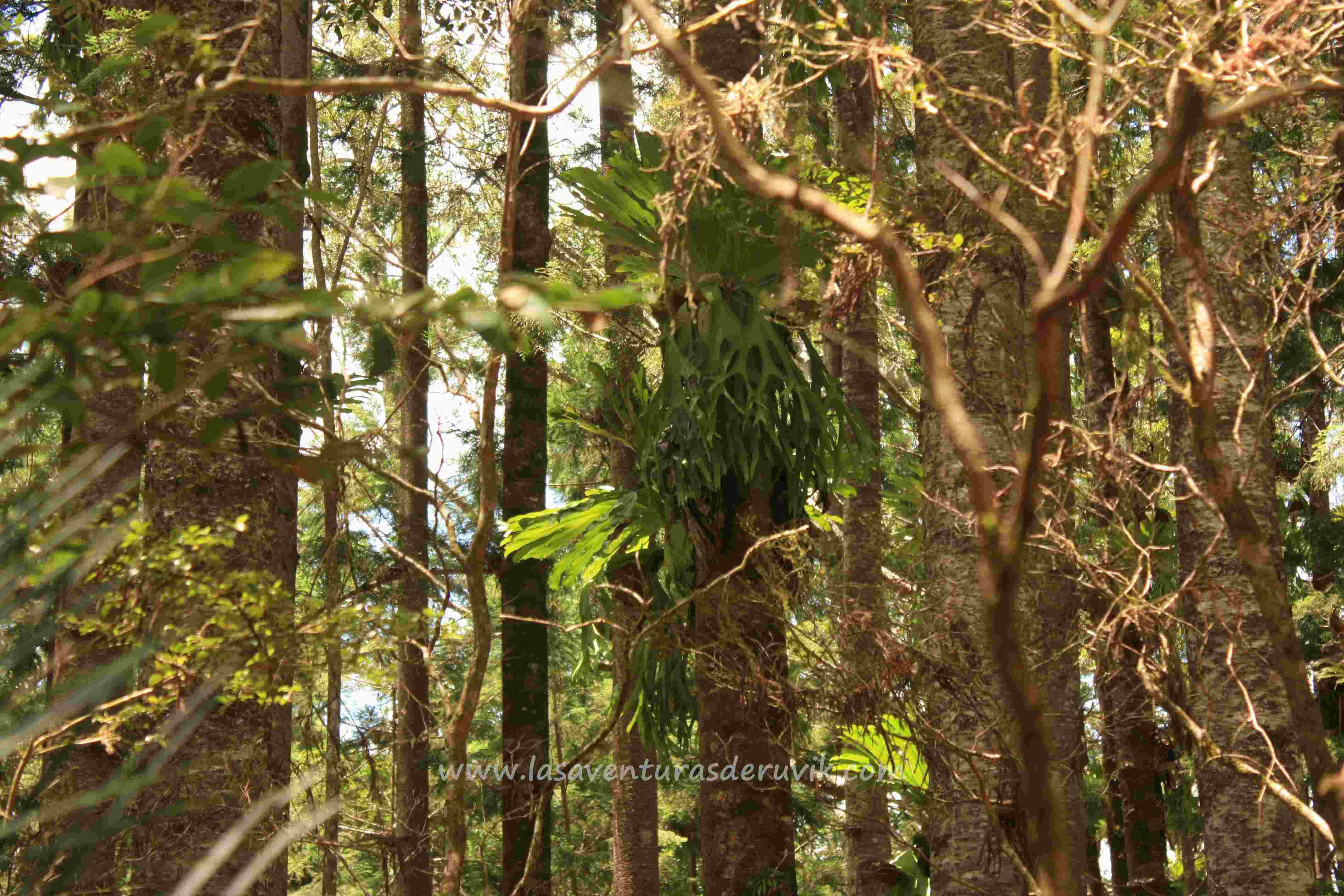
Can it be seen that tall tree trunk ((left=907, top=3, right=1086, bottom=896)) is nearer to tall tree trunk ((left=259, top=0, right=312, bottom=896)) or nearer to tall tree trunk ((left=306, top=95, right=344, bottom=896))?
tall tree trunk ((left=306, top=95, right=344, bottom=896))

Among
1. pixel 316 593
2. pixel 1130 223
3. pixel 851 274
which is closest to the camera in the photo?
pixel 1130 223

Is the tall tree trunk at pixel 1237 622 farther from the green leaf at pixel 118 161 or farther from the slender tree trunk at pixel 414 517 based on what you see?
the slender tree trunk at pixel 414 517

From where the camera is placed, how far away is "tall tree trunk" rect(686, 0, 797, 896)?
5.11m

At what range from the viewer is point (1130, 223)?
1238 mm

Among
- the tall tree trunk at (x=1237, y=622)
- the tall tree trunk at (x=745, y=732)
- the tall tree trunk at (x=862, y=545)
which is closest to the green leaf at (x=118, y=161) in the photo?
the tall tree trunk at (x=862, y=545)

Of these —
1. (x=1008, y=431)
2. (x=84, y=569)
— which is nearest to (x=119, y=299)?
(x=84, y=569)

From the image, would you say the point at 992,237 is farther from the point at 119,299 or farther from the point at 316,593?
the point at 316,593

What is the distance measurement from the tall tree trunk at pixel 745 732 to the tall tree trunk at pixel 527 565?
0.74m

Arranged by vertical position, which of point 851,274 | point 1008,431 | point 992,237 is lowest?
point 1008,431

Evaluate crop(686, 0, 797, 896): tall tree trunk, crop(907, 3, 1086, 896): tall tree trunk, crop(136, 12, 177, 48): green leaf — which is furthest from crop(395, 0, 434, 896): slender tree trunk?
crop(136, 12, 177, 48): green leaf

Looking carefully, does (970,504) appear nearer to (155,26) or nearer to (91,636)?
(91,636)

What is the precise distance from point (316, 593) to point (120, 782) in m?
15.1

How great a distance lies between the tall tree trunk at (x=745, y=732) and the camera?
5113 millimetres

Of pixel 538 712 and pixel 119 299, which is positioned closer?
pixel 119 299
